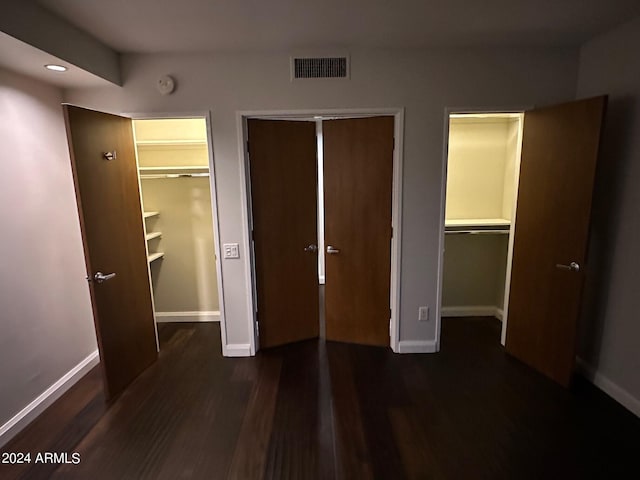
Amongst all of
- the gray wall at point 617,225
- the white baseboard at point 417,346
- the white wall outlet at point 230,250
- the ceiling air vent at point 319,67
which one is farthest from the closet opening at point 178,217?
the gray wall at point 617,225

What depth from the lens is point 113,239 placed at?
2484 mm

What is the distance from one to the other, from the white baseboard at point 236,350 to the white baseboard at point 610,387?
2806mm

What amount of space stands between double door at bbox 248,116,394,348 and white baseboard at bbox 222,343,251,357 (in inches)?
7.0

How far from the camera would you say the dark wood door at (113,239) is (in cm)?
222

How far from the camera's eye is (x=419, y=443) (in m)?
2.00

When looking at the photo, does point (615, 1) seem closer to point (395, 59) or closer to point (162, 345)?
point (395, 59)

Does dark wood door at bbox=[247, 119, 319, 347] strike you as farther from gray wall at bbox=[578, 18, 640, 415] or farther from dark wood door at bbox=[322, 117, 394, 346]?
gray wall at bbox=[578, 18, 640, 415]

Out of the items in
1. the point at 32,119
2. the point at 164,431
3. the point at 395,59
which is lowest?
the point at 164,431

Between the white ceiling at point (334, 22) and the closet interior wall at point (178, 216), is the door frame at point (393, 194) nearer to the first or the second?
the white ceiling at point (334, 22)

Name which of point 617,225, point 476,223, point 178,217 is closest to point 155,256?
point 178,217

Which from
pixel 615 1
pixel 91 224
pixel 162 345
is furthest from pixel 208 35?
pixel 162 345

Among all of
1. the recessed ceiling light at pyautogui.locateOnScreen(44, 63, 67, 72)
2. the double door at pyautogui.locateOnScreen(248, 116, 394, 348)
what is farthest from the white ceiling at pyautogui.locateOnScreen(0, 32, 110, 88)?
the double door at pyautogui.locateOnScreen(248, 116, 394, 348)

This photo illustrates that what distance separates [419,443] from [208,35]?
119 inches

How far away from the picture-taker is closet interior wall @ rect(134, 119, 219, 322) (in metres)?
3.50
